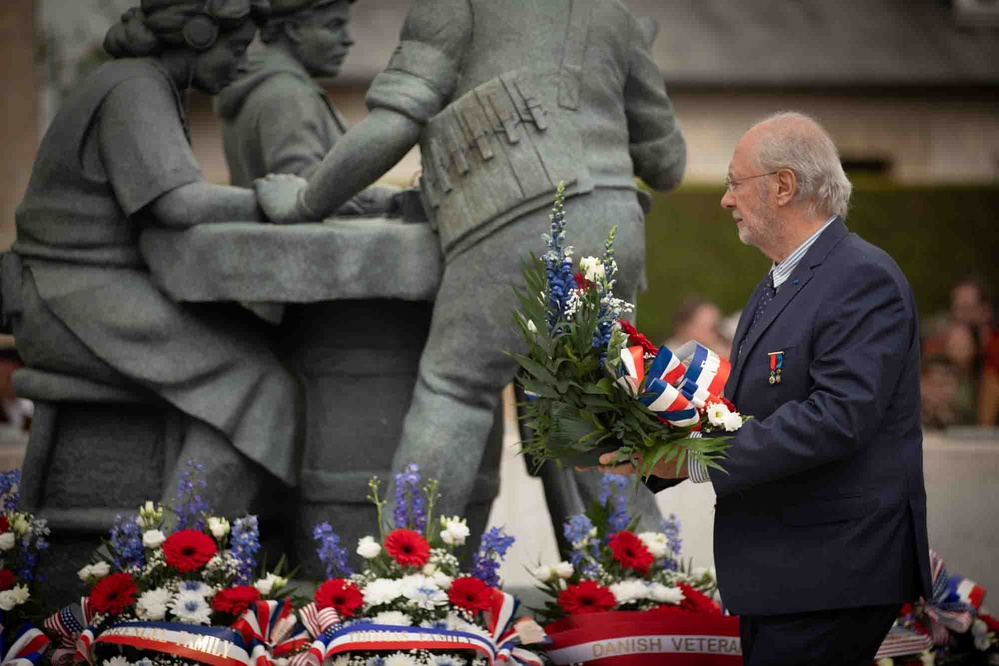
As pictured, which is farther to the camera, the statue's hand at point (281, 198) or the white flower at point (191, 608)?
the statue's hand at point (281, 198)

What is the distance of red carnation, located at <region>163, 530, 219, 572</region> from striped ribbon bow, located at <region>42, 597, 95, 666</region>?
9.5 inches

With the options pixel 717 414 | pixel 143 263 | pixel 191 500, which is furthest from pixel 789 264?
pixel 143 263

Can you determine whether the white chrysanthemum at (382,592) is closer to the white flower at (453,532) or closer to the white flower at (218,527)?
the white flower at (453,532)

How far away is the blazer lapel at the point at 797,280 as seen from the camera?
3.01m

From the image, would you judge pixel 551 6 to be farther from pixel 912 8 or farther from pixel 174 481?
pixel 912 8

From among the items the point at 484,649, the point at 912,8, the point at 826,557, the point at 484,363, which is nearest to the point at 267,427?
the point at 484,363

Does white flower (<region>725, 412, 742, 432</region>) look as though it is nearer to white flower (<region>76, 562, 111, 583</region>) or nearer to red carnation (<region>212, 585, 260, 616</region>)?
red carnation (<region>212, 585, 260, 616</region>)

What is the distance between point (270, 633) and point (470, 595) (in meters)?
0.56

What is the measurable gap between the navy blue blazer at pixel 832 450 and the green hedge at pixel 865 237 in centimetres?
906

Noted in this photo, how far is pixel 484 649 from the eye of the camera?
3.60 m

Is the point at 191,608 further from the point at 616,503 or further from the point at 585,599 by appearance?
the point at 616,503

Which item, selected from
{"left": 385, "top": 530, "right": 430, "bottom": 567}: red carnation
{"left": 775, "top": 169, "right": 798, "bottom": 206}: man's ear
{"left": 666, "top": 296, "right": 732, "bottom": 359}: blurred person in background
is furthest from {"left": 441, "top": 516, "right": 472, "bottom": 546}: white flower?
{"left": 666, "top": 296, "right": 732, "bottom": 359}: blurred person in background

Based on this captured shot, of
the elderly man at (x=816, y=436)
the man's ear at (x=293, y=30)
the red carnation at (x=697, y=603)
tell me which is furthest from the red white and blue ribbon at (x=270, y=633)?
the man's ear at (x=293, y=30)

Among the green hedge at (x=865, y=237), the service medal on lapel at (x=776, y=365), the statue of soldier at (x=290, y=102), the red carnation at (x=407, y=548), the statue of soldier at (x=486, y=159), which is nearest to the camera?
the service medal on lapel at (x=776, y=365)
